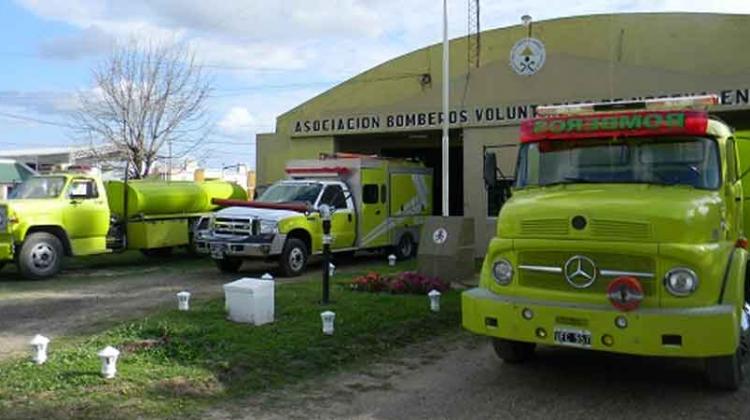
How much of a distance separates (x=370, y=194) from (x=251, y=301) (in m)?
8.88

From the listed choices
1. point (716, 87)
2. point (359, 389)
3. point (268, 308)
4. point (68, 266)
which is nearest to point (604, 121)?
point (359, 389)

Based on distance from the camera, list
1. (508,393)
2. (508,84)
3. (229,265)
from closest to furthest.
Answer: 1. (508,393)
2. (229,265)
3. (508,84)

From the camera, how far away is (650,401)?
21.8 feet

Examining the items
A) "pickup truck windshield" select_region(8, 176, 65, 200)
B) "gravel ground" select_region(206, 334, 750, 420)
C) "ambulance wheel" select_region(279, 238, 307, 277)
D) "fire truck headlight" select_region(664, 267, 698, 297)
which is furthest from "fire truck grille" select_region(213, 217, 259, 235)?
"fire truck headlight" select_region(664, 267, 698, 297)

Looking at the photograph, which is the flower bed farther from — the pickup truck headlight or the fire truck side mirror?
the fire truck side mirror

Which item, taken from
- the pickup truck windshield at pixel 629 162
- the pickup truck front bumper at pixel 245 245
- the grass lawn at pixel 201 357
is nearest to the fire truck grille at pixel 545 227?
the pickup truck windshield at pixel 629 162

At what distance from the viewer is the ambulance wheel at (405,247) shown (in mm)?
18938

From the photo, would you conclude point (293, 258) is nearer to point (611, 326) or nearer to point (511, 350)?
point (511, 350)

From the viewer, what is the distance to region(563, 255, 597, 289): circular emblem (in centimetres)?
639

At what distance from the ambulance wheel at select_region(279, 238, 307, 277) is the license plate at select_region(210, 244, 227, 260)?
1088 millimetres

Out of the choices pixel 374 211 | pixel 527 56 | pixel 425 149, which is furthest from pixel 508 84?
pixel 425 149

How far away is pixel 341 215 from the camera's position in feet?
55.8

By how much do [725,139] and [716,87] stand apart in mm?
9945

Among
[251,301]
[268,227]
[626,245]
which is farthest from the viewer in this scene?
[268,227]
